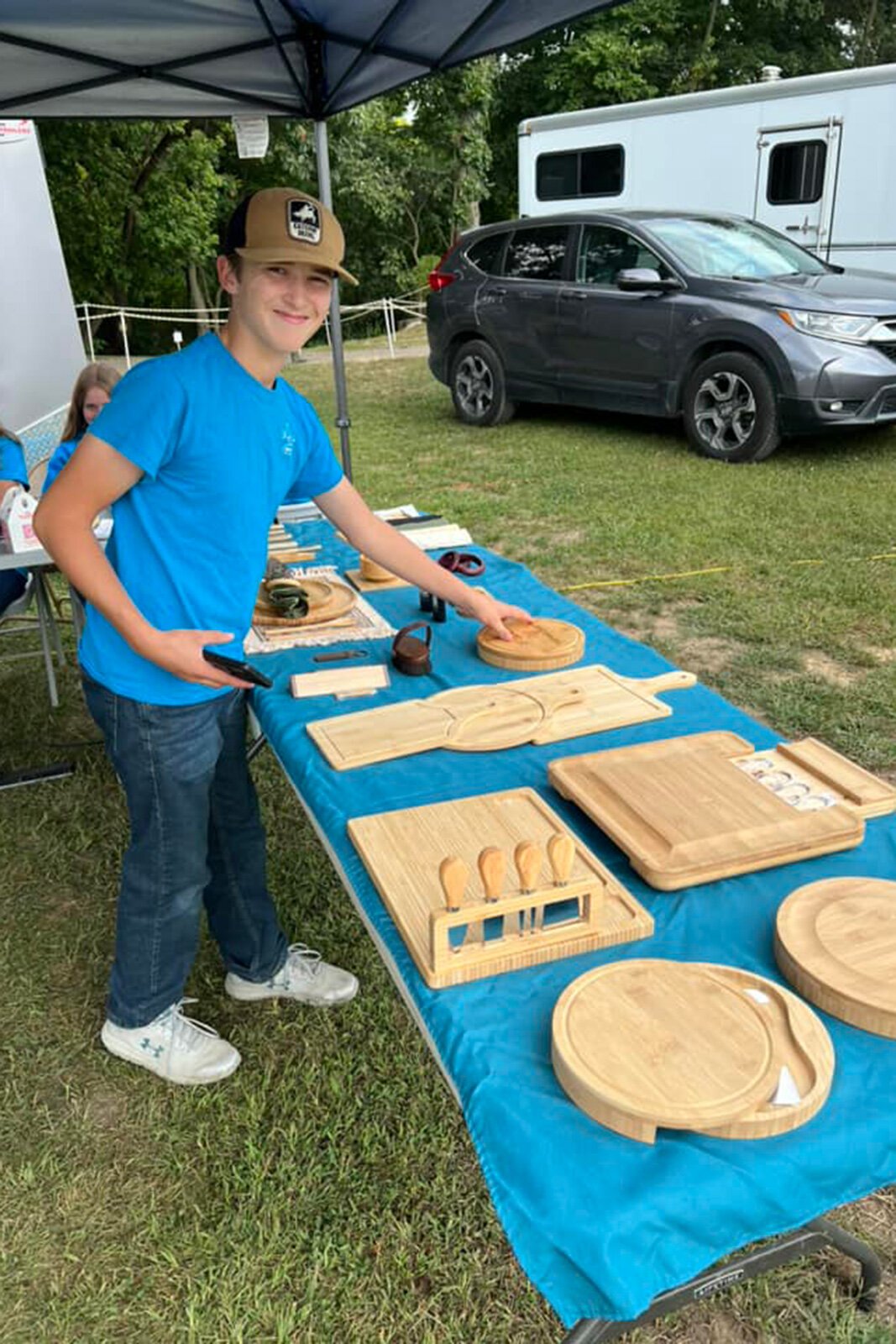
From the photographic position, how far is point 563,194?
1178cm

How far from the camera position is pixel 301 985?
2520 mm

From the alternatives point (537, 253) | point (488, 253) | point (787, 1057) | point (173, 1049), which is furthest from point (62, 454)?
point (488, 253)

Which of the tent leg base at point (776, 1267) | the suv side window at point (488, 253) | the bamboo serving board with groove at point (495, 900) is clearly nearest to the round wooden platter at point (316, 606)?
the bamboo serving board with groove at point (495, 900)

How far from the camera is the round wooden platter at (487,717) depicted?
1.87 metres

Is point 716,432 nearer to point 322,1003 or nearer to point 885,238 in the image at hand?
point 885,238

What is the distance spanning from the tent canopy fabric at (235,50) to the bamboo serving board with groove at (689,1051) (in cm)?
286

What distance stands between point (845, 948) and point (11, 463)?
3.93 metres

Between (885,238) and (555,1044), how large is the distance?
33.9 feet

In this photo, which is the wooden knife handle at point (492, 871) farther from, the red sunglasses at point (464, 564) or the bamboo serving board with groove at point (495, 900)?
the red sunglasses at point (464, 564)

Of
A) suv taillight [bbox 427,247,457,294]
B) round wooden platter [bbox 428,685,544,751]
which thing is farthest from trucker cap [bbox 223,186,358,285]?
suv taillight [bbox 427,247,457,294]

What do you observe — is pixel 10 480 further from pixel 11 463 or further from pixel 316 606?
pixel 316 606

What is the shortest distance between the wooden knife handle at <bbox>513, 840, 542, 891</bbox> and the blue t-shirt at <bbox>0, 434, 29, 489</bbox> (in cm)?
350

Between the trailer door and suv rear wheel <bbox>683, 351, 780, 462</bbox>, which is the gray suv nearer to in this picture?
suv rear wheel <bbox>683, 351, 780, 462</bbox>

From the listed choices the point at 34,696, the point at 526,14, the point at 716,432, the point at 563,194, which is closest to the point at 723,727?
the point at 526,14
